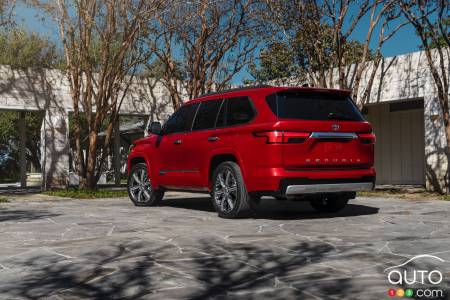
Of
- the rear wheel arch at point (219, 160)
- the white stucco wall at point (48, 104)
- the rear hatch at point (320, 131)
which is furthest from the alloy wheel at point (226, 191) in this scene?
the white stucco wall at point (48, 104)

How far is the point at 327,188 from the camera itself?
24.4 feet

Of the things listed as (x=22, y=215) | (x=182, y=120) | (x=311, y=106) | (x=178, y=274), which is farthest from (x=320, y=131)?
(x=22, y=215)

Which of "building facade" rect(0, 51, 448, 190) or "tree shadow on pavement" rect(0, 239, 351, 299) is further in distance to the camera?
"building facade" rect(0, 51, 448, 190)

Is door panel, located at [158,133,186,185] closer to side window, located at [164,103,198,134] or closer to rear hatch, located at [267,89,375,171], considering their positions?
side window, located at [164,103,198,134]

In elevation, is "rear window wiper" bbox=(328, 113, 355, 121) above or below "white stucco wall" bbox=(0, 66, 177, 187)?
below

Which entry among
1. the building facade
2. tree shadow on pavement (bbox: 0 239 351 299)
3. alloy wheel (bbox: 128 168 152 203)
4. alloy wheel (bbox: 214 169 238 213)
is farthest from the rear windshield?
the building facade

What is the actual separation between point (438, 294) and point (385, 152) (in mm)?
17262

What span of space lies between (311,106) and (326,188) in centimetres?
114

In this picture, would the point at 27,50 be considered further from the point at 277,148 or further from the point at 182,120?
the point at 277,148

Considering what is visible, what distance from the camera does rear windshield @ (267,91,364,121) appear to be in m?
7.45

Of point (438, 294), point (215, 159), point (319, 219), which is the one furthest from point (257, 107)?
point (438, 294)

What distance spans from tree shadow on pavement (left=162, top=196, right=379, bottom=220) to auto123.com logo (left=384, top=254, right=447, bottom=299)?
3.52 meters

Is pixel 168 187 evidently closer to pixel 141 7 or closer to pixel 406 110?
pixel 141 7

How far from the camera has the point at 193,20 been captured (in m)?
16.8
